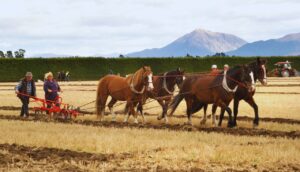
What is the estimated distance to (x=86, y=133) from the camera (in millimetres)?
16594

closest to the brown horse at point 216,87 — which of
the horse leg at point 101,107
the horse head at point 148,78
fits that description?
the horse head at point 148,78

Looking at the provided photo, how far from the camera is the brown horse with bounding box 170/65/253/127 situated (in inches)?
749

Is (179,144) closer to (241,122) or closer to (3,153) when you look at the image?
(3,153)

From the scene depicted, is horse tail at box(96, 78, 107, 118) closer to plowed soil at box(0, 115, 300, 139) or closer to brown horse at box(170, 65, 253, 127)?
plowed soil at box(0, 115, 300, 139)

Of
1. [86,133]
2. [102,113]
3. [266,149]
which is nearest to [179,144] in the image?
[266,149]

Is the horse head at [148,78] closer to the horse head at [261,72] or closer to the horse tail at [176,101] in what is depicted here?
the horse tail at [176,101]

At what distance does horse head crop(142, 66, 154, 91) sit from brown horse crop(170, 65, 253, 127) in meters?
1.50

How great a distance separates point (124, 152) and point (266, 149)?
317 cm

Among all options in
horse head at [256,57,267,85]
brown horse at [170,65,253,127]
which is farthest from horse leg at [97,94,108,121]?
horse head at [256,57,267,85]

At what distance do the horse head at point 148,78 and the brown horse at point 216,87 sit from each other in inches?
59.0

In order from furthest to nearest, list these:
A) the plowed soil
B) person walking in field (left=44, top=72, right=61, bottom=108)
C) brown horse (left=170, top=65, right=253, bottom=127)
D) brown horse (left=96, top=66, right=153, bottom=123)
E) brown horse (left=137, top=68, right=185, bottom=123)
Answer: person walking in field (left=44, top=72, right=61, bottom=108) → brown horse (left=137, top=68, right=185, bottom=123) → brown horse (left=96, top=66, right=153, bottom=123) → brown horse (left=170, top=65, right=253, bottom=127) → the plowed soil

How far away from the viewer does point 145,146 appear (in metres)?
13.9

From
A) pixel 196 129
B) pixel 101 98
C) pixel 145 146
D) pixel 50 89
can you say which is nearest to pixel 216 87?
pixel 196 129

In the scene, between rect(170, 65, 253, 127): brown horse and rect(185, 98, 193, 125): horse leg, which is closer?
rect(170, 65, 253, 127): brown horse
